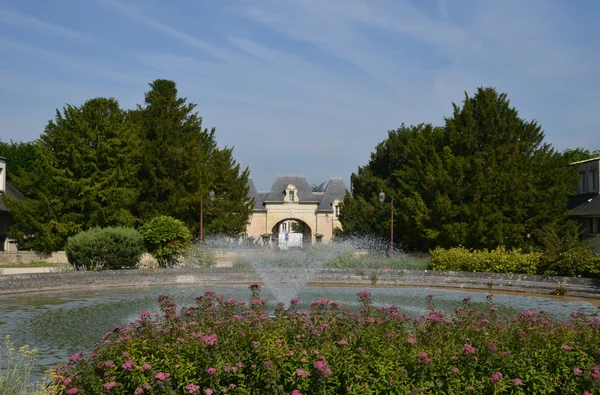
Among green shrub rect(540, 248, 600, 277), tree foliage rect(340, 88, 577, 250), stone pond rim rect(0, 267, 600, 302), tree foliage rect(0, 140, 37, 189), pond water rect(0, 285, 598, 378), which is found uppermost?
tree foliage rect(0, 140, 37, 189)

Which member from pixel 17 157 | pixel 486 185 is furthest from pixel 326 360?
pixel 17 157

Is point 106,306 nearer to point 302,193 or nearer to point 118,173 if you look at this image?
point 118,173

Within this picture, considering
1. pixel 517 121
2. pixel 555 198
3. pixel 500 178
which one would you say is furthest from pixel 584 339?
pixel 517 121

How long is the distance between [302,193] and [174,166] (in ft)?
115

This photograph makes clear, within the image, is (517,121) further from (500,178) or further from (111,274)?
(111,274)

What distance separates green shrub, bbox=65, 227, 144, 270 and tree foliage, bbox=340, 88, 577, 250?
16.3 m

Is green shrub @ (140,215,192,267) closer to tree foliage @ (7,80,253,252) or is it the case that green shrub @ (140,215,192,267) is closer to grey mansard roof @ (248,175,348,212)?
tree foliage @ (7,80,253,252)

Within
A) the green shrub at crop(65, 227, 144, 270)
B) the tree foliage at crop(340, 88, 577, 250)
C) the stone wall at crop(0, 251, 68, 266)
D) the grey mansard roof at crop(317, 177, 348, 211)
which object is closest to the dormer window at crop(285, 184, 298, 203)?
the grey mansard roof at crop(317, 177, 348, 211)

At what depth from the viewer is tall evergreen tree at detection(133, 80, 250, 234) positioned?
125 ft

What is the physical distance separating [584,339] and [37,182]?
32.6 metres

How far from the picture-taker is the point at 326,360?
6.12 meters

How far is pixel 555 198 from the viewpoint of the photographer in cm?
3272

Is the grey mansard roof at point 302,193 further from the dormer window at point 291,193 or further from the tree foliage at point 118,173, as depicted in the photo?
the tree foliage at point 118,173

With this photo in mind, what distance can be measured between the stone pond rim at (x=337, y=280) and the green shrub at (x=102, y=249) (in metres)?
2.06
